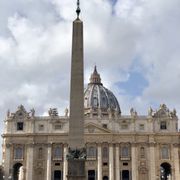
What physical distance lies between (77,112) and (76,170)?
325 centimetres

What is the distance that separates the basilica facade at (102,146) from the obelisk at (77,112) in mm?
55679

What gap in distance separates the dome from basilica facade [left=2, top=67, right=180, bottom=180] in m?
21.5

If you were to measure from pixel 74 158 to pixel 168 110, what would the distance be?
61.3 metres

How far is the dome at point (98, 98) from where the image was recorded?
107931 mm

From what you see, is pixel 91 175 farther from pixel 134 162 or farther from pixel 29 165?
pixel 29 165

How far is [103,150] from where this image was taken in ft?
271

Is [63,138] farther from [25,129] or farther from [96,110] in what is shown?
[96,110]

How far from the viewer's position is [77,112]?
26.1 metres

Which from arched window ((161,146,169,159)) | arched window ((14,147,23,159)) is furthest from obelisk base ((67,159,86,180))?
arched window ((14,147,23,159))

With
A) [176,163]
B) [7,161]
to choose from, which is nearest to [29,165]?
[7,161]

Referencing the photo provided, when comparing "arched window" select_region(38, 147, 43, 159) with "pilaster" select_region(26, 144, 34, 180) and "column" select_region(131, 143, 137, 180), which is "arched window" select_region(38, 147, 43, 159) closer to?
"pilaster" select_region(26, 144, 34, 180)

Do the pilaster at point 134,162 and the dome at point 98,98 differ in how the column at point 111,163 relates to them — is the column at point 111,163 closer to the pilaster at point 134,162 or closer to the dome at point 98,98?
the pilaster at point 134,162

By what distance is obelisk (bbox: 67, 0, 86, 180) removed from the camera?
25.6 meters

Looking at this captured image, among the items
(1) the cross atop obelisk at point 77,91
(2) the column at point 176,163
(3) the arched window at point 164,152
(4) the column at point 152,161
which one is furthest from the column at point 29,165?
(1) the cross atop obelisk at point 77,91
